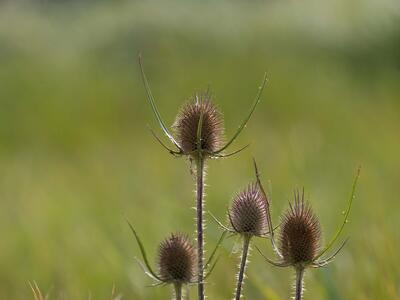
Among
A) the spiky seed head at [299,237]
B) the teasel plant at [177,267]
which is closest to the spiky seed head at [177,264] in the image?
the teasel plant at [177,267]

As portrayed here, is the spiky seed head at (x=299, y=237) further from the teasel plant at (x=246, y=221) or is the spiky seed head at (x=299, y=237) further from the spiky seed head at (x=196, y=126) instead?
the spiky seed head at (x=196, y=126)

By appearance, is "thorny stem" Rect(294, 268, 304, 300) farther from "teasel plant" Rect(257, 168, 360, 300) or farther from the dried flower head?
the dried flower head

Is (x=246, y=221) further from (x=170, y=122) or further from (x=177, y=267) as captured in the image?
(x=170, y=122)

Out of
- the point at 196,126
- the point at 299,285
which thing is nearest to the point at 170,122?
the point at 196,126

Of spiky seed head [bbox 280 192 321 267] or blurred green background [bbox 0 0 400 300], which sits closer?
spiky seed head [bbox 280 192 321 267]

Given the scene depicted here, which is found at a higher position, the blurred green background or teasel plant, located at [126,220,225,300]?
the blurred green background

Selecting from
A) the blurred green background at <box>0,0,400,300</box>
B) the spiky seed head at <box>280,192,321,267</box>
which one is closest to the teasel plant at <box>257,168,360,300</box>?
the spiky seed head at <box>280,192,321,267</box>

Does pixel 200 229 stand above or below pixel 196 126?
below
